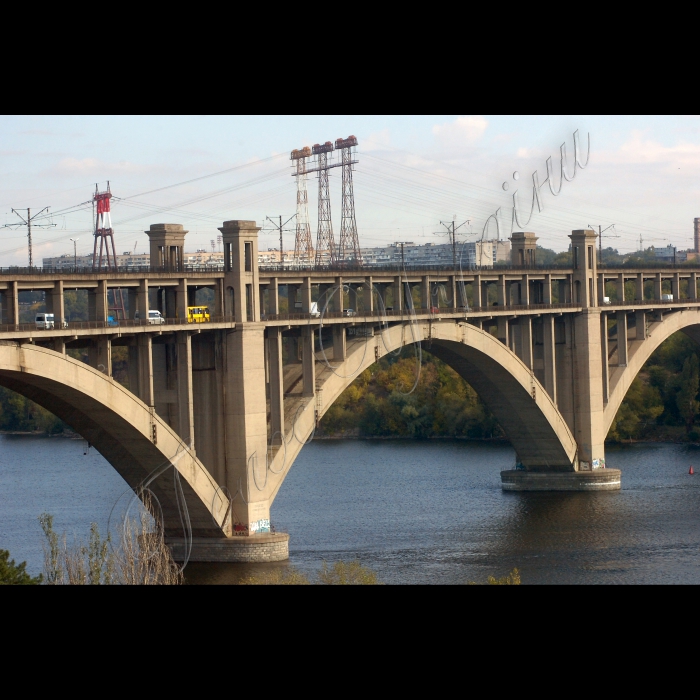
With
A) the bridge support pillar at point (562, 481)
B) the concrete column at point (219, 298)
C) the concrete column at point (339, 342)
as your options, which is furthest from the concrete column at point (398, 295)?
the bridge support pillar at point (562, 481)

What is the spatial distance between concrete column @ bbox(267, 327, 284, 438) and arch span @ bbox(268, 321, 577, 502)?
23.6 inches

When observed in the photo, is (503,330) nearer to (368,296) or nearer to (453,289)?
(453,289)

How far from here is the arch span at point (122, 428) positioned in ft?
78.6

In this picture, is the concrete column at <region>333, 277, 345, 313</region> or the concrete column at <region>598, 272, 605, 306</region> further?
the concrete column at <region>598, 272, 605, 306</region>

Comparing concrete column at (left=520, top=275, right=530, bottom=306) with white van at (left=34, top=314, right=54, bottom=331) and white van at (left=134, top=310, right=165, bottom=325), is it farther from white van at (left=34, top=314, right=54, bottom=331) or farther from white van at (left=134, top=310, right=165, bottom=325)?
white van at (left=34, top=314, right=54, bottom=331)

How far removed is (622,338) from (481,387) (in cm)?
680

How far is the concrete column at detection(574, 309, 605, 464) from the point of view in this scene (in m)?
44.1

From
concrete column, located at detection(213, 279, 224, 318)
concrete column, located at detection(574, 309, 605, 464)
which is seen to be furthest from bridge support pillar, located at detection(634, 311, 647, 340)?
concrete column, located at detection(213, 279, 224, 318)

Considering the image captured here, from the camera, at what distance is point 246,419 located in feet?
97.0

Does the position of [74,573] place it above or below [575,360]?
below
